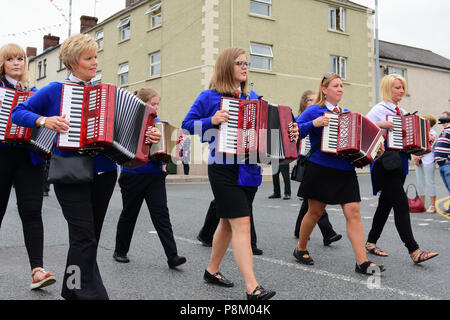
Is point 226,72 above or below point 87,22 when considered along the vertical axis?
below

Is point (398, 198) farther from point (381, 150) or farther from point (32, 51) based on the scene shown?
point (32, 51)

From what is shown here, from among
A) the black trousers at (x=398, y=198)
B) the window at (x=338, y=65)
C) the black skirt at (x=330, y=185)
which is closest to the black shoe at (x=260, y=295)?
the black skirt at (x=330, y=185)

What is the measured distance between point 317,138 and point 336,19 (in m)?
20.8

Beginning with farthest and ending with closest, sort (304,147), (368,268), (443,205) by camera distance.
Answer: (443,205), (304,147), (368,268)

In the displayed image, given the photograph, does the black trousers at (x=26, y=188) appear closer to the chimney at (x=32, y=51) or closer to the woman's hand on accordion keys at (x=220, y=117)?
the woman's hand on accordion keys at (x=220, y=117)

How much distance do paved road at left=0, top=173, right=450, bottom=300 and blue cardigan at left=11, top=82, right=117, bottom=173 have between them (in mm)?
1116

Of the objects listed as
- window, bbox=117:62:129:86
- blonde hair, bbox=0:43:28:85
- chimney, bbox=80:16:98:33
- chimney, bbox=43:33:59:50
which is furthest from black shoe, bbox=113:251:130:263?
chimney, bbox=43:33:59:50

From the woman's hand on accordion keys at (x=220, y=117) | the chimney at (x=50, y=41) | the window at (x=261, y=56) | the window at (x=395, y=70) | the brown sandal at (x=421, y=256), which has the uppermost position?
the chimney at (x=50, y=41)

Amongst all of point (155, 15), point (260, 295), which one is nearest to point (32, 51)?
point (155, 15)

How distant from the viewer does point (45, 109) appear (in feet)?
→ 10.4

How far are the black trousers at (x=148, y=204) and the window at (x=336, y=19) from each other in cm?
2087

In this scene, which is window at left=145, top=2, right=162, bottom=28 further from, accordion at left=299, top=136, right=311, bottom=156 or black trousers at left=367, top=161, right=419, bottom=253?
black trousers at left=367, top=161, right=419, bottom=253

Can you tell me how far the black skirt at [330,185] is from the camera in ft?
14.2

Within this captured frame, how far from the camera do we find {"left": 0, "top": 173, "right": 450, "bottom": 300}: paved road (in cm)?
365
